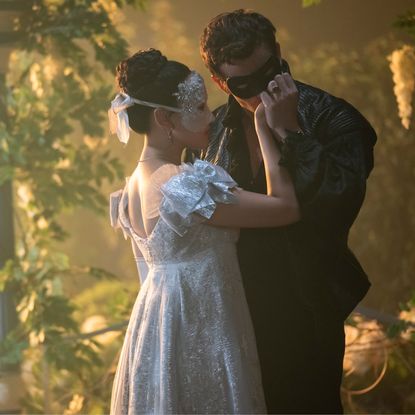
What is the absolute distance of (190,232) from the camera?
2363 mm

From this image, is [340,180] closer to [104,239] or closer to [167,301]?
[167,301]

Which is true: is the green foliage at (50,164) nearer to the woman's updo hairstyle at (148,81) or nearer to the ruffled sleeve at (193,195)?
the woman's updo hairstyle at (148,81)

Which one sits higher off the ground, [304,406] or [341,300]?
[341,300]

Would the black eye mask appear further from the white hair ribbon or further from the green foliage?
the green foliage

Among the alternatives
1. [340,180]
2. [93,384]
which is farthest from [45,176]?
[340,180]

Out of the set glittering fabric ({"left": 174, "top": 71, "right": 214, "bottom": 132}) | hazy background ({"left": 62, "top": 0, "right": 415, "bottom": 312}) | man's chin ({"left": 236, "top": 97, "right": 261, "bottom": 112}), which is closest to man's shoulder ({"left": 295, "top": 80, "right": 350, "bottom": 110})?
man's chin ({"left": 236, "top": 97, "right": 261, "bottom": 112})

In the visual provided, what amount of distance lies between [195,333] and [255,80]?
0.68 metres

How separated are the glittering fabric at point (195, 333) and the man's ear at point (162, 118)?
152 mm

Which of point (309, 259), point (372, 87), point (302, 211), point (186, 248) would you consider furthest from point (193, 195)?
point (372, 87)

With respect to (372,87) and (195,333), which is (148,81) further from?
(372,87)

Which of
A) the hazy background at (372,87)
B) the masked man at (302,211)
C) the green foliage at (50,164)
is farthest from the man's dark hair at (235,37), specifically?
the hazy background at (372,87)

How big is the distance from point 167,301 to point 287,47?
3.49m

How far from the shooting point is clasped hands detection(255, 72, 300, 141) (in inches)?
91.4

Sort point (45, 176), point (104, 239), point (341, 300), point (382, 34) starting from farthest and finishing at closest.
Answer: point (104, 239) < point (382, 34) < point (45, 176) < point (341, 300)
